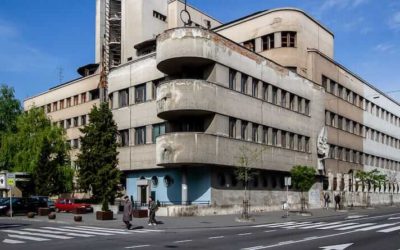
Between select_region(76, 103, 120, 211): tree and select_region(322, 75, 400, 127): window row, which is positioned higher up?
select_region(322, 75, 400, 127): window row

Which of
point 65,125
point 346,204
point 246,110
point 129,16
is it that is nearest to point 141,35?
point 129,16

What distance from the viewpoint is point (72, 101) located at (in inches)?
2645

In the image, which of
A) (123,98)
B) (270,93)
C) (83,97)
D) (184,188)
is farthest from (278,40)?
(83,97)

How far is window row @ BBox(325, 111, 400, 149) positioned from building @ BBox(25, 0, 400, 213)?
19 cm

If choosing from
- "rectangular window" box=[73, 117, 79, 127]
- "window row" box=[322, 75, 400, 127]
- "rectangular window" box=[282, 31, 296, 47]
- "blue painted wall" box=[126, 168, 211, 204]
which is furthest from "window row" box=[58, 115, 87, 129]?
"window row" box=[322, 75, 400, 127]

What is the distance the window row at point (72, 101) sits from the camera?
63.7 m

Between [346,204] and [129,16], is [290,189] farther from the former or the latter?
[129,16]

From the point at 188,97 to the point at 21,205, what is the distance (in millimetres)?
16704

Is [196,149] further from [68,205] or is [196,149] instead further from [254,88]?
[68,205]

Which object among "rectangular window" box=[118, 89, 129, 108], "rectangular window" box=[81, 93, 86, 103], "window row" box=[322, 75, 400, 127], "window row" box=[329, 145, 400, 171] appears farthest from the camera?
"rectangular window" box=[81, 93, 86, 103]

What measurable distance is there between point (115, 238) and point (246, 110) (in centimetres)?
2453

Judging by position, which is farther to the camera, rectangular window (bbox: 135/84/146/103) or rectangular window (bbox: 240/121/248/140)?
rectangular window (bbox: 135/84/146/103)

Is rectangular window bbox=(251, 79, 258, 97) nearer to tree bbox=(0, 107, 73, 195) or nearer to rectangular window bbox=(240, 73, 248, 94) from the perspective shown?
rectangular window bbox=(240, 73, 248, 94)

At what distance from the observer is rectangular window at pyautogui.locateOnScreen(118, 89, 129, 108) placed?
49.8 m
